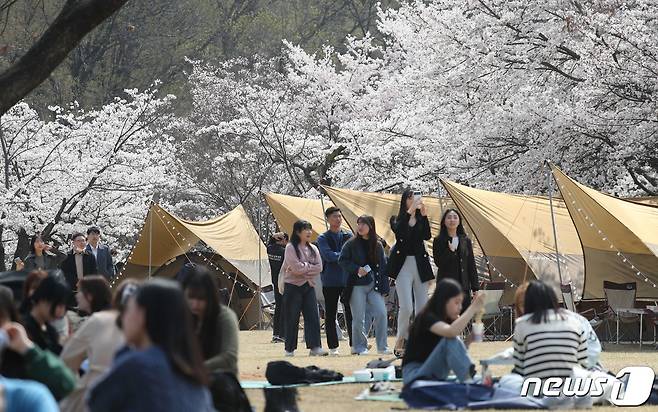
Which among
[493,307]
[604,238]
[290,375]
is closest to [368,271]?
[290,375]

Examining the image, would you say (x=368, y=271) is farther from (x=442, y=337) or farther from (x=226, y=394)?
(x=226, y=394)

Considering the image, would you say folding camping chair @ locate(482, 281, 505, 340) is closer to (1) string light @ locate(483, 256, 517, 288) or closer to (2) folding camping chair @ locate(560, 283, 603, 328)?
(1) string light @ locate(483, 256, 517, 288)

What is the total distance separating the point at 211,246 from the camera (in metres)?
22.0

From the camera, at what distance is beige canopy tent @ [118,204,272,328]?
22.4m

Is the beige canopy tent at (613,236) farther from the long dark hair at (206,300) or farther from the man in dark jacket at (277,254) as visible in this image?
the long dark hair at (206,300)

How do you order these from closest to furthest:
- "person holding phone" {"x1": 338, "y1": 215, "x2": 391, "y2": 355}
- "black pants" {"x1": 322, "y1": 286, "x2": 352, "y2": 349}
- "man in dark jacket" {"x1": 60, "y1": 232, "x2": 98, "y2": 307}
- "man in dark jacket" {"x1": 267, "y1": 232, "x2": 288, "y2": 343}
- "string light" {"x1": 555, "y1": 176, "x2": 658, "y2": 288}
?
"person holding phone" {"x1": 338, "y1": 215, "x2": 391, "y2": 355} → "black pants" {"x1": 322, "y1": 286, "x2": 352, "y2": 349} → "man in dark jacket" {"x1": 60, "y1": 232, "x2": 98, "y2": 307} → "string light" {"x1": 555, "y1": 176, "x2": 658, "y2": 288} → "man in dark jacket" {"x1": 267, "y1": 232, "x2": 288, "y2": 343}

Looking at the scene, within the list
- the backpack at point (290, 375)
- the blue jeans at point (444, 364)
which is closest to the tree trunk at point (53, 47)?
the backpack at point (290, 375)

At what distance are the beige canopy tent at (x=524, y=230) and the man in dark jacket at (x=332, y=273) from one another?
446 cm

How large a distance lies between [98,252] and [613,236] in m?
6.53

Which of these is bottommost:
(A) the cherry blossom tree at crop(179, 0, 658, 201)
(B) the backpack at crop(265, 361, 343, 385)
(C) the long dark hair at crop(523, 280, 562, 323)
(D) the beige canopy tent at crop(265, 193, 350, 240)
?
(B) the backpack at crop(265, 361, 343, 385)

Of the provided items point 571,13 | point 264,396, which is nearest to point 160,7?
point 571,13

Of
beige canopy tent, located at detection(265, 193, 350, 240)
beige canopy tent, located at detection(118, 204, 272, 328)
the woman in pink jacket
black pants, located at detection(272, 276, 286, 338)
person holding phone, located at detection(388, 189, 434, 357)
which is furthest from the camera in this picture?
beige canopy tent, located at detection(118, 204, 272, 328)

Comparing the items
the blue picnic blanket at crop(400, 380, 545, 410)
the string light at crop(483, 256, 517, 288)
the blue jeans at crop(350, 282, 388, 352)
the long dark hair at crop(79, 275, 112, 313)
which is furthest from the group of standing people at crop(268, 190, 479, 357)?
the long dark hair at crop(79, 275, 112, 313)

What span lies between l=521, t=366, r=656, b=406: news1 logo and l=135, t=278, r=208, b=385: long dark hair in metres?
4.49
